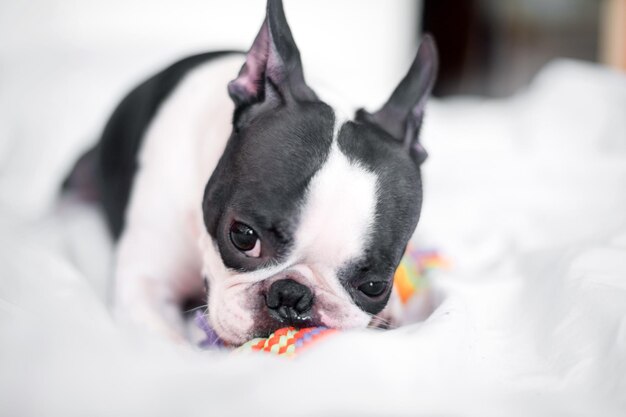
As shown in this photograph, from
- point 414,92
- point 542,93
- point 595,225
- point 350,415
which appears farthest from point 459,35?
point 350,415

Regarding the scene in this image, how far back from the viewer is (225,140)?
187cm

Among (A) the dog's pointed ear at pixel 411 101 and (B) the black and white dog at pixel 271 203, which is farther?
(A) the dog's pointed ear at pixel 411 101

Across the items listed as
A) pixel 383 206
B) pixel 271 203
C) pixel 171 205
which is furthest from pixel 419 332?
pixel 171 205

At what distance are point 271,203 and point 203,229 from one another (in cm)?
34

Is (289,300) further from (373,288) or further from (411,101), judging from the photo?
(411,101)

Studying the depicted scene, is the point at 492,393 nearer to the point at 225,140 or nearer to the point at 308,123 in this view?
the point at 308,123

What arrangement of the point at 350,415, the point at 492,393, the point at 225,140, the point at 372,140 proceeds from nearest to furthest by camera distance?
the point at 350,415 < the point at 492,393 < the point at 372,140 < the point at 225,140

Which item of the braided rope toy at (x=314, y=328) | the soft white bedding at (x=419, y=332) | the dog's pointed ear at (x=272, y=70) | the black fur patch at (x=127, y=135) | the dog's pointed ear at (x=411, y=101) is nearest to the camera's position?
the soft white bedding at (x=419, y=332)

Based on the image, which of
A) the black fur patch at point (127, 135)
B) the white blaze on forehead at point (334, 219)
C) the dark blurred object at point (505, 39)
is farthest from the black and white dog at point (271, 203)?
the dark blurred object at point (505, 39)

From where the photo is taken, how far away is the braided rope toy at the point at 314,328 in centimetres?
139

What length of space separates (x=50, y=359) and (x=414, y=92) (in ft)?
4.01

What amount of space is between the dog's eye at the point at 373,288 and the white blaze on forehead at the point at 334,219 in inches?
3.9

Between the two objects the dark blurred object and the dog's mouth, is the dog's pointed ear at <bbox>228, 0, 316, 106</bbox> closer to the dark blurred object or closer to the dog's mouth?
the dog's mouth

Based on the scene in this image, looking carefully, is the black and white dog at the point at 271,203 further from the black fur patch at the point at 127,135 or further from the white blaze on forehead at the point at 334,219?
the black fur patch at the point at 127,135
